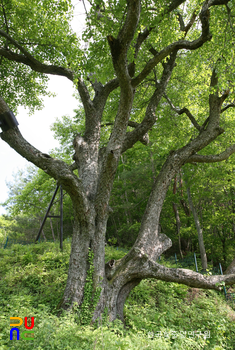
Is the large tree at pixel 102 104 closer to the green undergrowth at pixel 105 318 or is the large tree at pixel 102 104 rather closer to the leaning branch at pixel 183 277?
the leaning branch at pixel 183 277

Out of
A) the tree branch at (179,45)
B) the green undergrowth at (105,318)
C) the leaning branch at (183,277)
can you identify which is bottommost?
the green undergrowth at (105,318)

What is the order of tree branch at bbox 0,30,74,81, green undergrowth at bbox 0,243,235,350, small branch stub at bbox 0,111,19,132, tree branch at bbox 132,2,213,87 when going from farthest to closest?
tree branch at bbox 0,30,74,81, tree branch at bbox 132,2,213,87, small branch stub at bbox 0,111,19,132, green undergrowth at bbox 0,243,235,350

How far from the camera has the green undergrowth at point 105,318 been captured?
2844 mm

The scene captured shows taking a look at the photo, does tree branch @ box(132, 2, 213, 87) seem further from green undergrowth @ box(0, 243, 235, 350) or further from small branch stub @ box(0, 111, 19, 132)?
green undergrowth @ box(0, 243, 235, 350)

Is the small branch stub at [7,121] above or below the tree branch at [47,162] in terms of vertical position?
above

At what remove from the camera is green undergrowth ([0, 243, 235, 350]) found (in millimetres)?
2844

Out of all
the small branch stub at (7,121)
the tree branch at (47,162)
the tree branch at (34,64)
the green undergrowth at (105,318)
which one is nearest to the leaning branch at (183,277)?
the green undergrowth at (105,318)

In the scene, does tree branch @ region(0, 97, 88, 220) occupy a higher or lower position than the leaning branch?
higher

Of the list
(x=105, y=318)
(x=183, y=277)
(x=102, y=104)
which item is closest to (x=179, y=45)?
(x=102, y=104)

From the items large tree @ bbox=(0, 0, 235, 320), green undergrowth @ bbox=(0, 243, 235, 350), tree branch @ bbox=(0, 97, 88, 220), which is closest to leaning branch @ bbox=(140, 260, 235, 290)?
large tree @ bbox=(0, 0, 235, 320)

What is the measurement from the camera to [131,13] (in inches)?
137

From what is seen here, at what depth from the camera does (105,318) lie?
400 centimetres

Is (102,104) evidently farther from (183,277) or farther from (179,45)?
(183,277)

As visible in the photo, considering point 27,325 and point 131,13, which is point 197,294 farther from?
point 131,13
